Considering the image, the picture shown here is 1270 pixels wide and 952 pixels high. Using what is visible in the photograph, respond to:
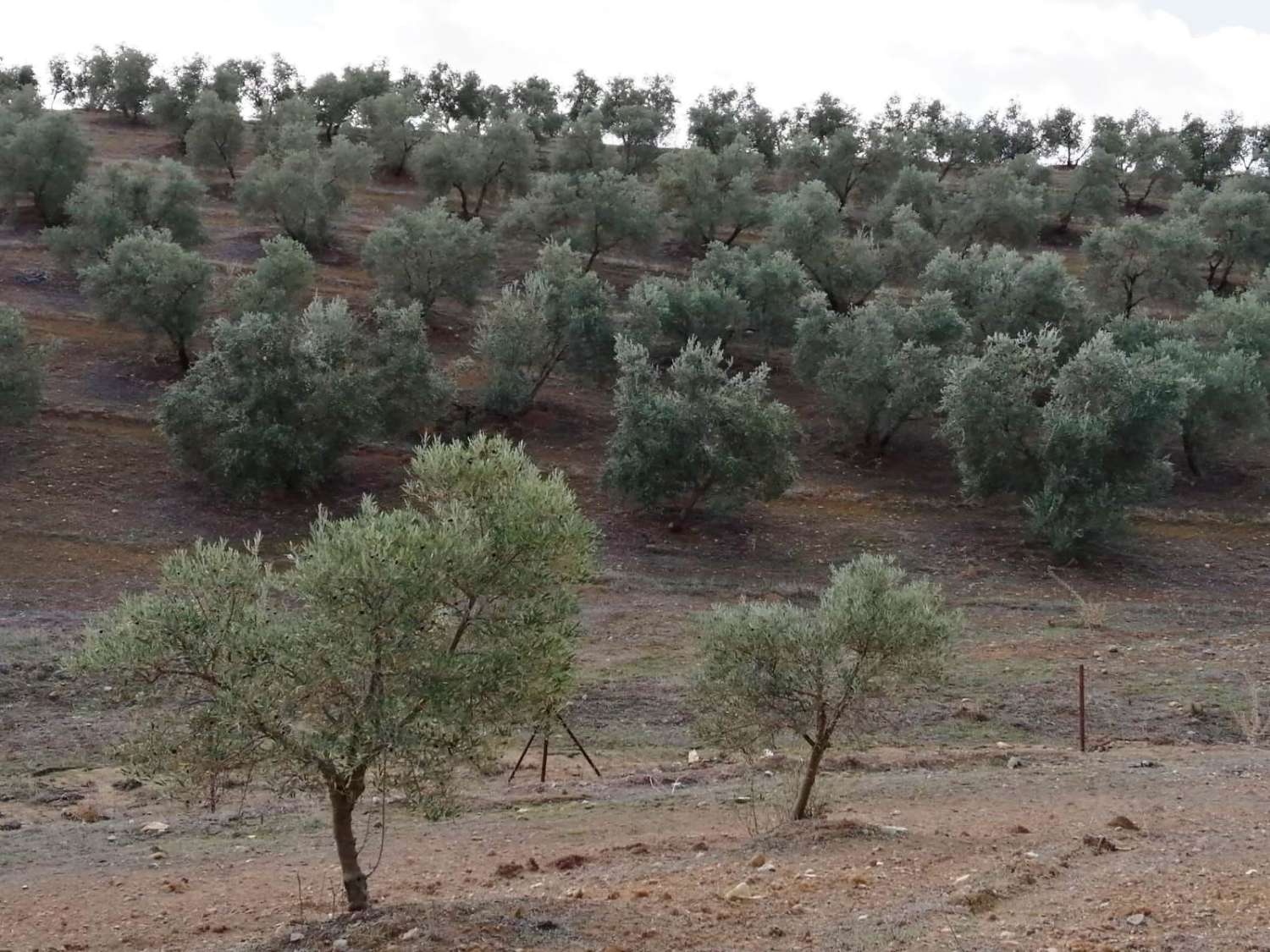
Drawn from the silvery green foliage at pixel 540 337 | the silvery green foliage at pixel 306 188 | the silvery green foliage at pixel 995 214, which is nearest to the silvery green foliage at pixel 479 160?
the silvery green foliage at pixel 306 188

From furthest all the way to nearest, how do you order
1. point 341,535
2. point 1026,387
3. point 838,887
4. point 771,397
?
point 771,397, point 1026,387, point 838,887, point 341,535

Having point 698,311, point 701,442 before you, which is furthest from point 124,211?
point 701,442

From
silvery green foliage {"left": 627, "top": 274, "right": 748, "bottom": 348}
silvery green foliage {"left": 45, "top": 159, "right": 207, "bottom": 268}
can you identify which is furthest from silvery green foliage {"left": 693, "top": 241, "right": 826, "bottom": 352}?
silvery green foliage {"left": 45, "top": 159, "right": 207, "bottom": 268}

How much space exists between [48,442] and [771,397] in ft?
96.0

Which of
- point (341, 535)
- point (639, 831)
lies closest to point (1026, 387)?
point (639, 831)

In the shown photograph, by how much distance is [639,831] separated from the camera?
669 inches

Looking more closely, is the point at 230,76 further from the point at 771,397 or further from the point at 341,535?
the point at 341,535

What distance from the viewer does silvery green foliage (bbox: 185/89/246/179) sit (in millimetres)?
76625

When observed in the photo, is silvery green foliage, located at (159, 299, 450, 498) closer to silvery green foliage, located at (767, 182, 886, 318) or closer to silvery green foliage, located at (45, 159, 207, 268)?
silvery green foliage, located at (45, 159, 207, 268)

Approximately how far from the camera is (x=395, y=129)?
81688mm

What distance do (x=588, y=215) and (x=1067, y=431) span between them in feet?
102

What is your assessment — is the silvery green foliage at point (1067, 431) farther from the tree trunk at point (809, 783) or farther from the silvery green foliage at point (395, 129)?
the silvery green foliage at point (395, 129)

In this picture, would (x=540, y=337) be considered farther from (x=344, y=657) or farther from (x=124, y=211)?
(x=344, y=657)

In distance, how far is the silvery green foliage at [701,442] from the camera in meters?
38.8
